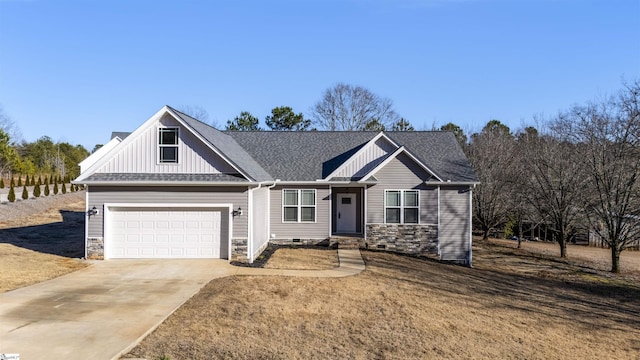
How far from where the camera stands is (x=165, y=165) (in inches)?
614

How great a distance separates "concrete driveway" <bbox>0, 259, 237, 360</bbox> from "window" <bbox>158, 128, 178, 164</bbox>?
3.85m

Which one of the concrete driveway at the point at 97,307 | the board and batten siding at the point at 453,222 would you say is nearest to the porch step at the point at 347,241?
the board and batten siding at the point at 453,222

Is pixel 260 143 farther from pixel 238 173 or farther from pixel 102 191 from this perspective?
pixel 102 191

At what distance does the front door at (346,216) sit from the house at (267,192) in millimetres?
51

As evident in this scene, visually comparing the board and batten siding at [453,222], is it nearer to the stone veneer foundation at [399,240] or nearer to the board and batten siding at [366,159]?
the stone veneer foundation at [399,240]

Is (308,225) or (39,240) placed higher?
(308,225)

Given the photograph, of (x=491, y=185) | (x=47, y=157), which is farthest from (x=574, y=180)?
(x=47, y=157)

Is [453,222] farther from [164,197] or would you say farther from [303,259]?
[164,197]

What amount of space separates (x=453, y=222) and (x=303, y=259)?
763cm

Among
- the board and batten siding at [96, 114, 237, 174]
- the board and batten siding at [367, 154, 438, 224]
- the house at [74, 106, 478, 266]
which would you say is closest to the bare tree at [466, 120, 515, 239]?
the house at [74, 106, 478, 266]

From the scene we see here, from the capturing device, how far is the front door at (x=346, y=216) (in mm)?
21391

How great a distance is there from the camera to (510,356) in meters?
7.75

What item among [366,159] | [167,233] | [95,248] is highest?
[366,159]

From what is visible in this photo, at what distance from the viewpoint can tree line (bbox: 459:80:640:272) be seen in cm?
1914
